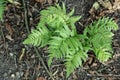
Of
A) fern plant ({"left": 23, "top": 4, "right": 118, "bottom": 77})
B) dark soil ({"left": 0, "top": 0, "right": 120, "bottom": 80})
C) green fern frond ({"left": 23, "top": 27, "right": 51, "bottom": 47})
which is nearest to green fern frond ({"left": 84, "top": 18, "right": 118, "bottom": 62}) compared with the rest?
fern plant ({"left": 23, "top": 4, "right": 118, "bottom": 77})

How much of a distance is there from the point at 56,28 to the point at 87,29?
49 centimetres

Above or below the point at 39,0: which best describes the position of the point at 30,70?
below

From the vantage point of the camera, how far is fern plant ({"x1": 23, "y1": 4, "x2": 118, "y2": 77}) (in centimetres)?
416

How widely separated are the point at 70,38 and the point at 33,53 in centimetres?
85

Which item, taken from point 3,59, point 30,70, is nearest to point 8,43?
point 3,59

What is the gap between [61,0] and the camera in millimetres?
5047

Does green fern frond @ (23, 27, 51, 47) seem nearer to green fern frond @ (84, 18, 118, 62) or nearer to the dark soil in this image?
the dark soil

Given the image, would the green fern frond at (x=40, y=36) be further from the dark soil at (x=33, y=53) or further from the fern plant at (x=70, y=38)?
the dark soil at (x=33, y=53)

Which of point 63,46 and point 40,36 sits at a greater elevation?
point 40,36

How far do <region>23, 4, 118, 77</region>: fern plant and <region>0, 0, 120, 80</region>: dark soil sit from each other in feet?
1.13

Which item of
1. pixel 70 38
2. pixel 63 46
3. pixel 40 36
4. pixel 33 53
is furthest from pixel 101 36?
pixel 33 53

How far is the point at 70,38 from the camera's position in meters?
4.32

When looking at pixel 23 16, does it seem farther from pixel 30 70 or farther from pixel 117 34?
pixel 117 34

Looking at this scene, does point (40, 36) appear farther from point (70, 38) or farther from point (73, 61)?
point (73, 61)
